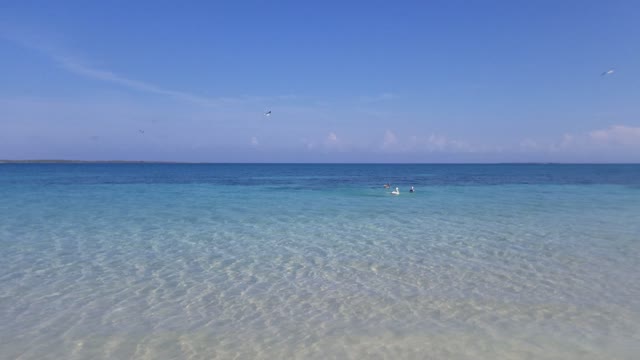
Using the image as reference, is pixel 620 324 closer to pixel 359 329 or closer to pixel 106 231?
pixel 359 329

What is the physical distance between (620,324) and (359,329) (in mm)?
3915

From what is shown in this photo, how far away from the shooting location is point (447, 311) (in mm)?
7570

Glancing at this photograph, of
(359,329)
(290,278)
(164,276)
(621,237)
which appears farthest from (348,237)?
(621,237)

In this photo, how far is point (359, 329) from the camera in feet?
22.3

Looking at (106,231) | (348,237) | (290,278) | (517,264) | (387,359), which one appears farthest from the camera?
(106,231)

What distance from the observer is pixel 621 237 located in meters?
14.2

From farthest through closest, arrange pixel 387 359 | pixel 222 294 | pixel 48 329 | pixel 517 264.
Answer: pixel 517 264, pixel 222 294, pixel 48 329, pixel 387 359

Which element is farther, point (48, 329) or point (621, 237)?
point (621, 237)

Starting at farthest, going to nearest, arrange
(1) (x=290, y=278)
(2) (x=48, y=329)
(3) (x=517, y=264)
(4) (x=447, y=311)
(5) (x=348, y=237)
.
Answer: (5) (x=348, y=237)
(3) (x=517, y=264)
(1) (x=290, y=278)
(4) (x=447, y=311)
(2) (x=48, y=329)

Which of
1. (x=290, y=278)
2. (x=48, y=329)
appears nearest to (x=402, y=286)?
(x=290, y=278)

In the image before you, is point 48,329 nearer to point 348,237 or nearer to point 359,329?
point 359,329

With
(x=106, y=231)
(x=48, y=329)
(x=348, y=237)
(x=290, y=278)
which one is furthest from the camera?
(x=106, y=231)

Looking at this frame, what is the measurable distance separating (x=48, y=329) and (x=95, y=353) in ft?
4.14

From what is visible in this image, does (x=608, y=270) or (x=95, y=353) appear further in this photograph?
(x=608, y=270)
